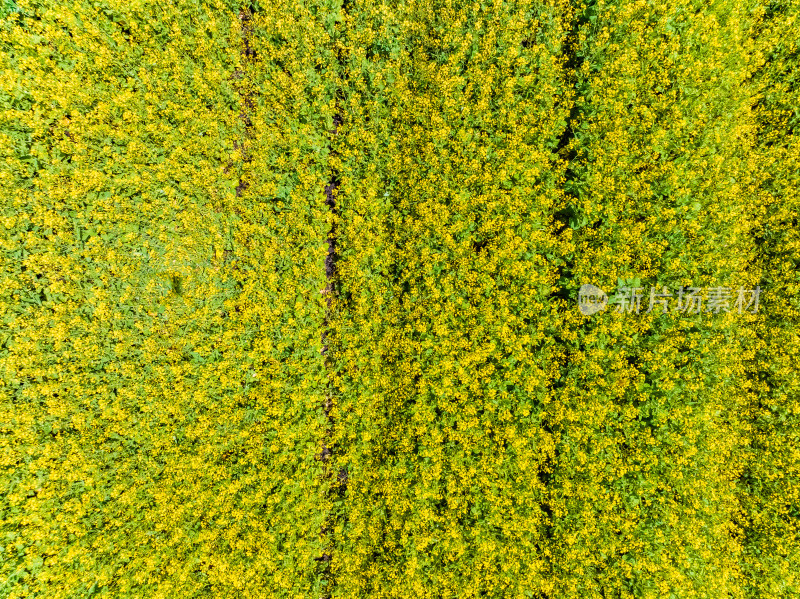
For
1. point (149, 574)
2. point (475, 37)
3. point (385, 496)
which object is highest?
point (475, 37)

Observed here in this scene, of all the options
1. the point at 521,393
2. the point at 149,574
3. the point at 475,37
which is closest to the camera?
the point at 149,574

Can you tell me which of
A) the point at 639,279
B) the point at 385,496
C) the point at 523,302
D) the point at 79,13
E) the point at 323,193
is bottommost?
the point at 385,496

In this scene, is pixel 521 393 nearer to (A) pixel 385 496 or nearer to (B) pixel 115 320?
(A) pixel 385 496

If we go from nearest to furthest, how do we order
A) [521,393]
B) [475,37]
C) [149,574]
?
[149,574], [521,393], [475,37]

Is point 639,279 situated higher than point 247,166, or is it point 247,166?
point 247,166

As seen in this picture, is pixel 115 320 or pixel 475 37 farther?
pixel 475 37

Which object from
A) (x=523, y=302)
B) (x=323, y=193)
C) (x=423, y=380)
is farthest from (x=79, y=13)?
(x=523, y=302)

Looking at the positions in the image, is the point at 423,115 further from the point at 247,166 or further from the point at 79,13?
the point at 79,13

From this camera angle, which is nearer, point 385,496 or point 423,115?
point 385,496

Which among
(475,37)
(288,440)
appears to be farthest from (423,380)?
(475,37)
